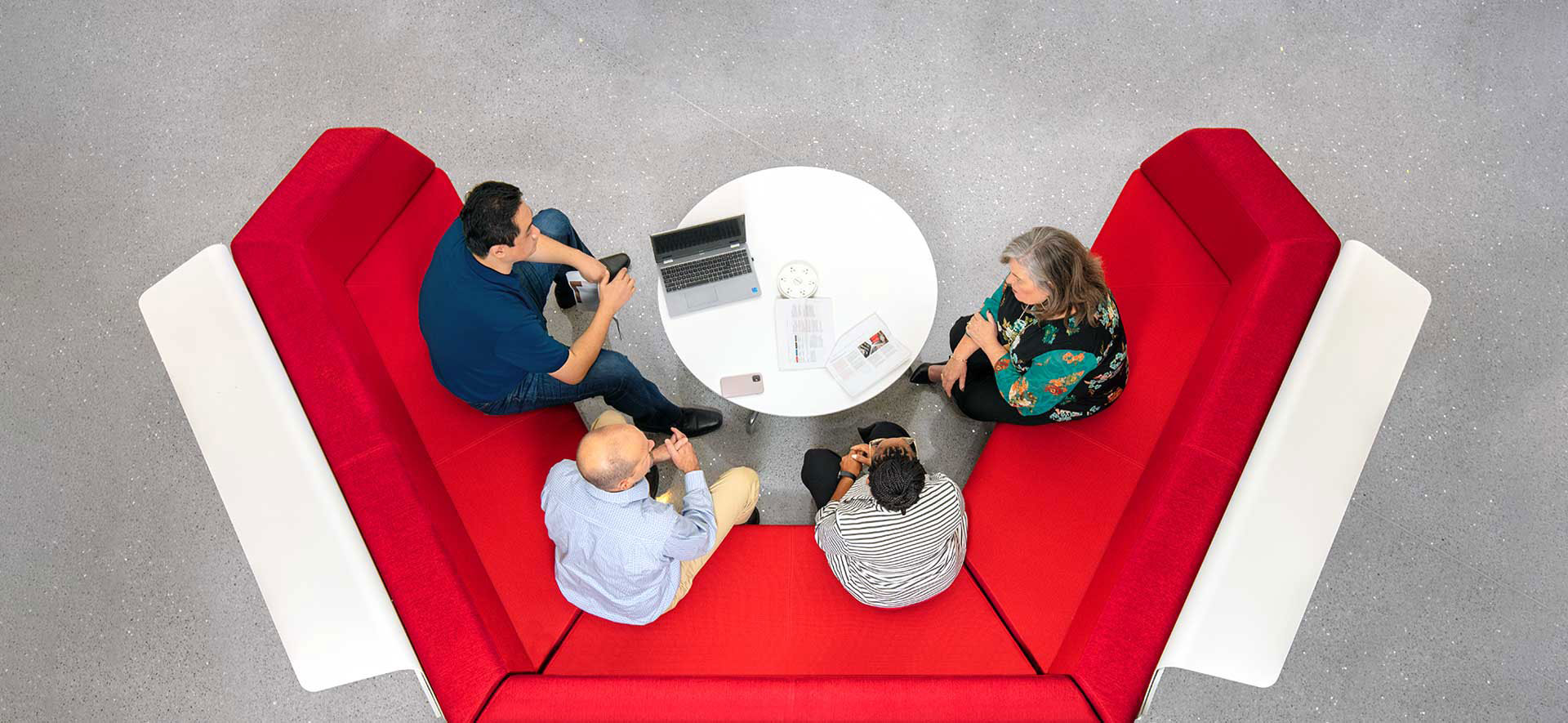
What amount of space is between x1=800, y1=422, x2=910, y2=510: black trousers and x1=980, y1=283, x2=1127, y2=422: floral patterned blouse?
44cm

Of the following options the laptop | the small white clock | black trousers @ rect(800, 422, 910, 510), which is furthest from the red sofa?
the small white clock

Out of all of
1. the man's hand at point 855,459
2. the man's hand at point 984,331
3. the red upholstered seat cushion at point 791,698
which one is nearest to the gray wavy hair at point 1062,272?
the man's hand at point 984,331

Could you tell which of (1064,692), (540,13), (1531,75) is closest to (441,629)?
(1064,692)

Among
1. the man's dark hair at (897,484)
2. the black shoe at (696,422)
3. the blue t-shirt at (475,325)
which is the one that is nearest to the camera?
the man's dark hair at (897,484)

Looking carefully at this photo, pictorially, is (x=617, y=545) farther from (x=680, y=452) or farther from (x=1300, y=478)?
(x=1300, y=478)

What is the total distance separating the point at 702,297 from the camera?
2400 mm

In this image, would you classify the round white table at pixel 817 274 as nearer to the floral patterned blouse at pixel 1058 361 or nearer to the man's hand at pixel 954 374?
the man's hand at pixel 954 374

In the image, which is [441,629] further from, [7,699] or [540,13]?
[540,13]

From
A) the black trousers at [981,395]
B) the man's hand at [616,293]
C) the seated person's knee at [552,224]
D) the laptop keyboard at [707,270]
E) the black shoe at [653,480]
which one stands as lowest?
the black shoe at [653,480]

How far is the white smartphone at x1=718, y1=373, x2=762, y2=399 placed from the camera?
2.32 m

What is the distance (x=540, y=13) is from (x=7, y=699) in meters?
3.17

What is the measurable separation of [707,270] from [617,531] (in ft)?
2.89

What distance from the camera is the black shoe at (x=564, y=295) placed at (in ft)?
9.34

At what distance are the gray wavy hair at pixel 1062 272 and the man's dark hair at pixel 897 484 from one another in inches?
21.2
